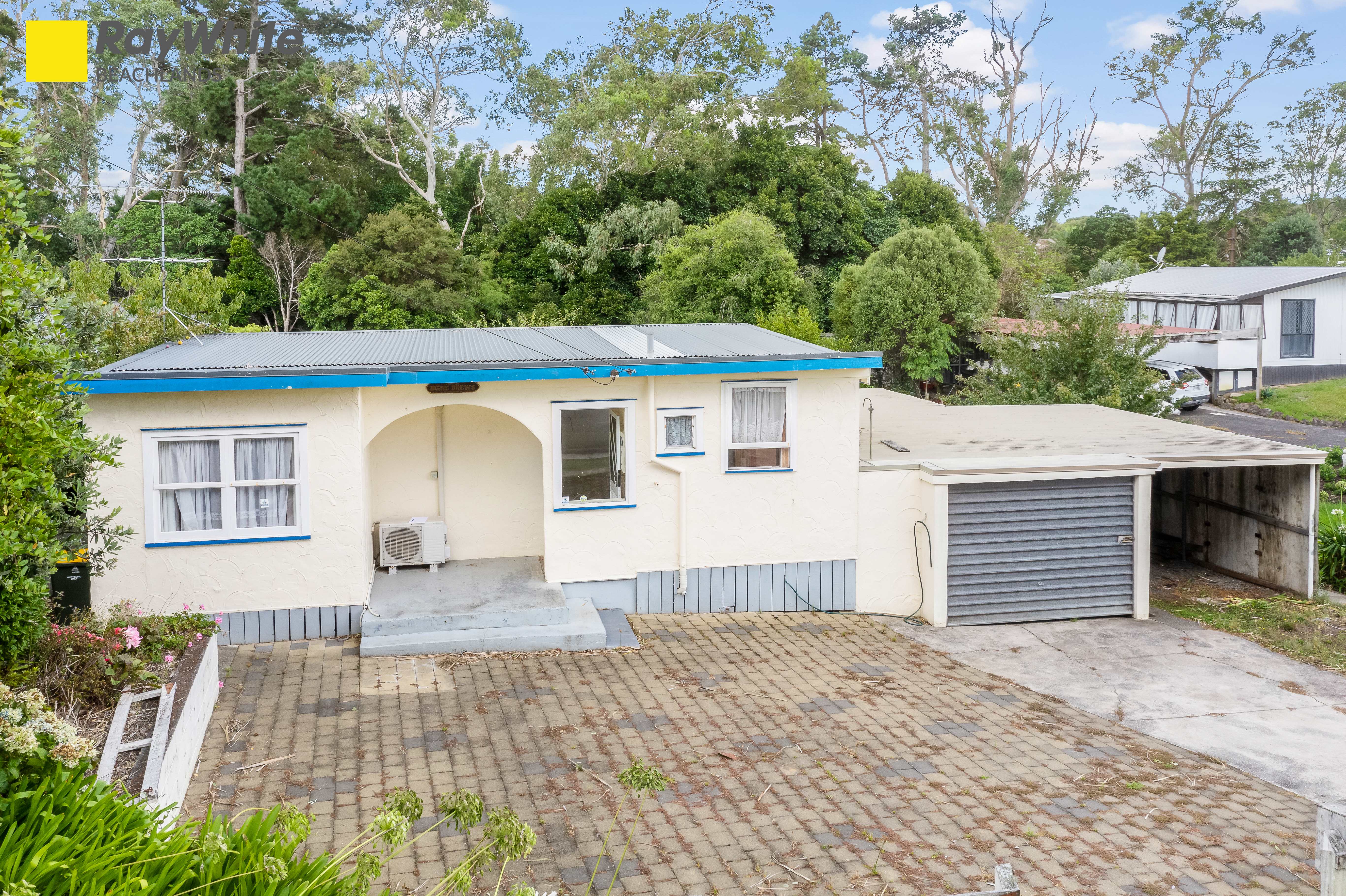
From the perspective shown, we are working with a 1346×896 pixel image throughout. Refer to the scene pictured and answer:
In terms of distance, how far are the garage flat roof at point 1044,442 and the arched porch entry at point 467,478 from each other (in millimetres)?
4103

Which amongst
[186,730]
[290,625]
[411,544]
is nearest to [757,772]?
[186,730]

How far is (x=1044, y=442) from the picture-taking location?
13461 millimetres

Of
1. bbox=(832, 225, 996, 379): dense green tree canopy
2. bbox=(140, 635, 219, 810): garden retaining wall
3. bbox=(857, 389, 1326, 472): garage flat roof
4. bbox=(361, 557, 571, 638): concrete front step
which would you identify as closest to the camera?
bbox=(140, 635, 219, 810): garden retaining wall

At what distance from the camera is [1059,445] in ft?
43.1

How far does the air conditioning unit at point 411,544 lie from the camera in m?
11.2

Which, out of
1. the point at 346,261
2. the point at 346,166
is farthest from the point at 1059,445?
the point at 346,166

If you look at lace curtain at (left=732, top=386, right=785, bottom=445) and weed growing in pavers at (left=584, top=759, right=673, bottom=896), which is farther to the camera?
lace curtain at (left=732, top=386, right=785, bottom=445)

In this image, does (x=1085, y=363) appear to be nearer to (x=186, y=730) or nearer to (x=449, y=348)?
(x=449, y=348)

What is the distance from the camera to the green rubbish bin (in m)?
9.18

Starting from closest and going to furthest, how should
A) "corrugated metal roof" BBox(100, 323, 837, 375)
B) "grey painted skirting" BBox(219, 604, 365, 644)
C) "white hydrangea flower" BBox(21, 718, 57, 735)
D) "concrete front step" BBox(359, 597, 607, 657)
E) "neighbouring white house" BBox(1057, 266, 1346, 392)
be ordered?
"white hydrangea flower" BBox(21, 718, 57, 735) → "concrete front step" BBox(359, 597, 607, 657) → "grey painted skirting" BBox(219, 604, 365, 644) → "corrugated metal roof" BBox(100, 323, 837, 375) → "neighbouring white house" BBox(1057, 266, 1346, 392)

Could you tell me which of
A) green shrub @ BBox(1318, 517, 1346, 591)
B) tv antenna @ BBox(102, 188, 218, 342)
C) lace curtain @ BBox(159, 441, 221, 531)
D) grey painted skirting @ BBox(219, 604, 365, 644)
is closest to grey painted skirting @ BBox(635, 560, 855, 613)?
grey painted skirting @ BBox(219, 604, 365, 644)

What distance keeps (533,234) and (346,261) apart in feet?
21.9

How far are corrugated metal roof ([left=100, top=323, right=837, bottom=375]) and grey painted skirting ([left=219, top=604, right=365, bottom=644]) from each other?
2.44m

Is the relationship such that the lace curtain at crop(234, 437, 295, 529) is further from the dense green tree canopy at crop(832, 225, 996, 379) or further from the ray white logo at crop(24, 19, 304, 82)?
the ray white logo at crop(24, 19, 304, 82)
